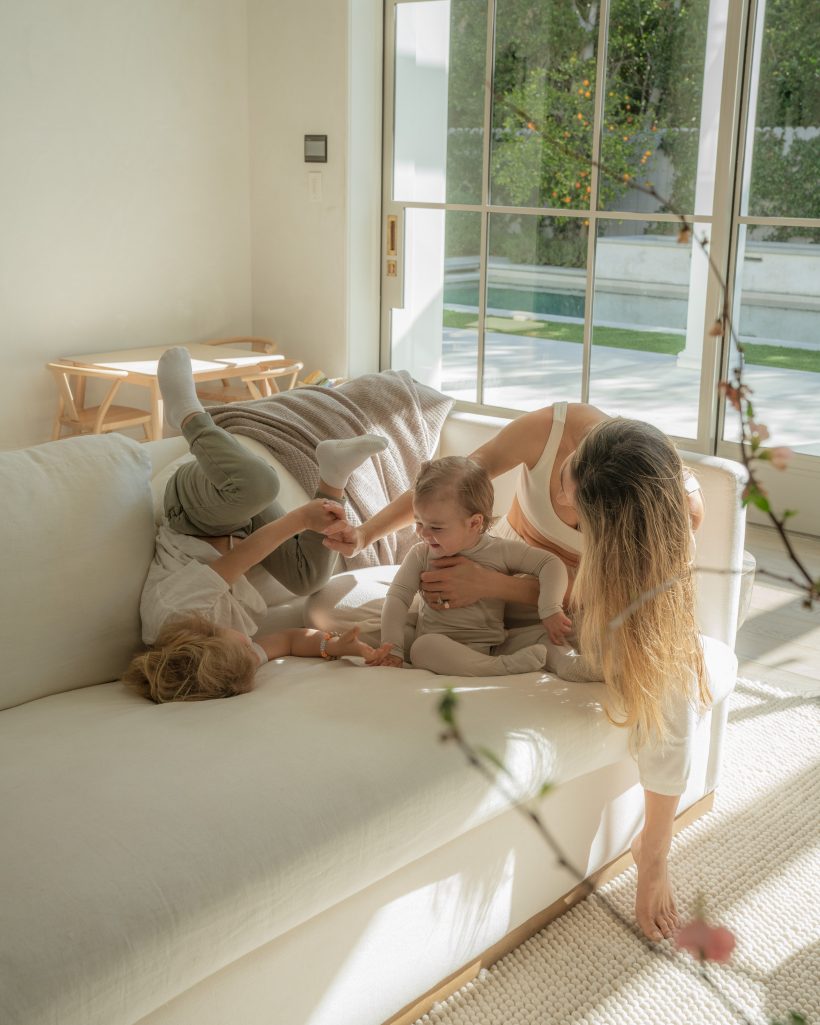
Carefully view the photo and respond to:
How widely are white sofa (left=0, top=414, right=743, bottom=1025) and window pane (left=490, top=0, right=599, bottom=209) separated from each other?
8.99ft

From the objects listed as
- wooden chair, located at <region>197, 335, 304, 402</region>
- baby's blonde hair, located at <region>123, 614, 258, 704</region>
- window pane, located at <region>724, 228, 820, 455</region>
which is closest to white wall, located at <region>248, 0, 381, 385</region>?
wooden chair, located at <region>197, 335, 304, 402</region>

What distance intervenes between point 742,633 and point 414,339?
2.57m

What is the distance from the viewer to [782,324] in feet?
13.8

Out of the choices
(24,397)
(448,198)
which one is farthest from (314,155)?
(24,397)

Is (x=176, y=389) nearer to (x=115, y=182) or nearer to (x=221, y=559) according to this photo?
(x=221, y=559)

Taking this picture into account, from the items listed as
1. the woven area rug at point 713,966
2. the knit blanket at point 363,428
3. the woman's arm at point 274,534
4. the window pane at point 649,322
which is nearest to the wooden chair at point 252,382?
the window pane at point 649,322

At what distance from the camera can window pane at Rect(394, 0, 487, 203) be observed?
16.1 feet

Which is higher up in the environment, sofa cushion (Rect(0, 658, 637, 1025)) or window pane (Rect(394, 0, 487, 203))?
window pane (Rect(394, 0, 487, 203))

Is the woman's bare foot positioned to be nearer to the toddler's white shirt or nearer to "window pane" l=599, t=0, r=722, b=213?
the toddler's white shirt

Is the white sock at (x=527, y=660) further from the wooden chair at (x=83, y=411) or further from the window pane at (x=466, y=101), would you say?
the window pane at (x=466, y=101)

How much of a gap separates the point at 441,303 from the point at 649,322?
3.84ft

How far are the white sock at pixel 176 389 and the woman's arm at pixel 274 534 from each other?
1.12 feet

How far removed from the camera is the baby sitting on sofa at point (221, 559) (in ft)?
6.28

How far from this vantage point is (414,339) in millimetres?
5410
